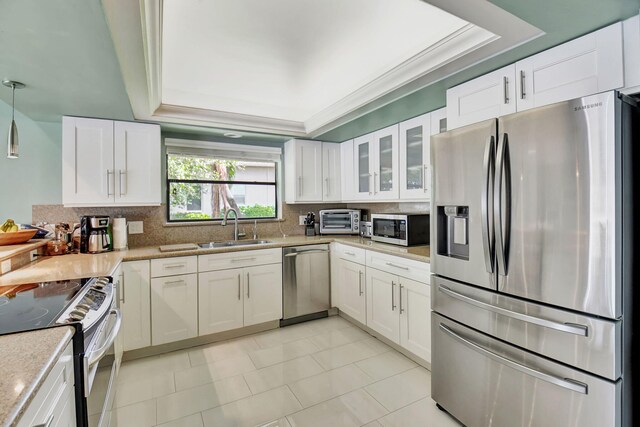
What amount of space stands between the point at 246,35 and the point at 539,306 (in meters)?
2.26

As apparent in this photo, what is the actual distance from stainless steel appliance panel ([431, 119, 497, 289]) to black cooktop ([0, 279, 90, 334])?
6.43 ft

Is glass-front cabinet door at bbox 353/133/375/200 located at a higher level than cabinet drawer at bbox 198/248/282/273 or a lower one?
higher

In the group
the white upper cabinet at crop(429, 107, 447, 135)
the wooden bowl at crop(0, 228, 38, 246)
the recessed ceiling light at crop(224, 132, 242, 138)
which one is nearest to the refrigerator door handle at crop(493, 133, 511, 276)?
the white upper cabinet at crop(429, 107, 447, 135)

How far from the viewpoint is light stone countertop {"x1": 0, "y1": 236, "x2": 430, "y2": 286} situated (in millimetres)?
1838

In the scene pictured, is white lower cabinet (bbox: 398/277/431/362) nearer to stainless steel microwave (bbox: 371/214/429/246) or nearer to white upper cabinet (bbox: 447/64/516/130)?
stainless steel microwave (bbox: 371/214/429/246)

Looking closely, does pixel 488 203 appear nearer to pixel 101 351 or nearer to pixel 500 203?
pixel 500 203

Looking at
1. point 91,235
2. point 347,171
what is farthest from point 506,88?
point 91,235

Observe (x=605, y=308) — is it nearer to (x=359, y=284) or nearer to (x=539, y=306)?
(x=539, y=306)

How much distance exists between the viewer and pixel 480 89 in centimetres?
194

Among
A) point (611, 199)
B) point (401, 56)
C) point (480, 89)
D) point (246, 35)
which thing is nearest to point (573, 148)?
point (611, 199)

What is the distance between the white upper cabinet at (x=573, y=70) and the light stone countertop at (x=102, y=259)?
1259mm

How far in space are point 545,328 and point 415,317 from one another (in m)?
1.12

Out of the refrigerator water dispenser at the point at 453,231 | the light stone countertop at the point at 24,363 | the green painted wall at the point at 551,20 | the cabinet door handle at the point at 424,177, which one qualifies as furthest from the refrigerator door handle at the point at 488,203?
the light stone countertop at the point at 24,363

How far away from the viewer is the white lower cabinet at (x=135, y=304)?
8.36 ft
